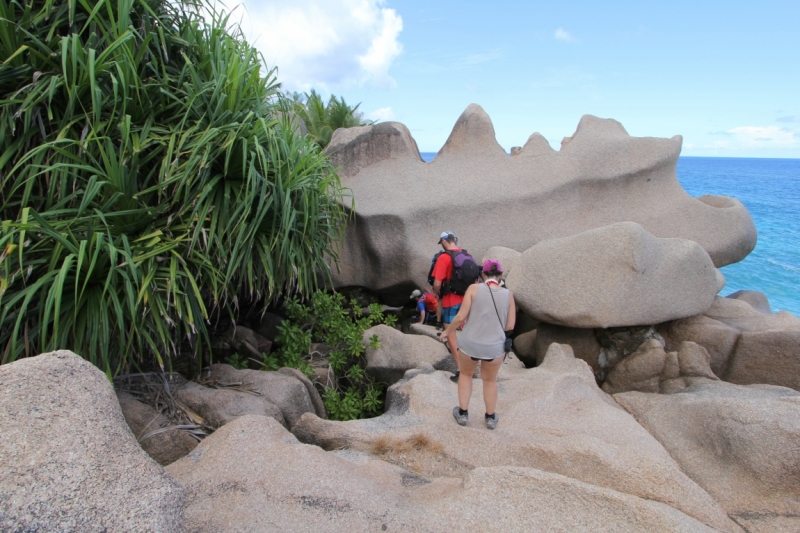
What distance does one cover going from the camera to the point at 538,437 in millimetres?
3885

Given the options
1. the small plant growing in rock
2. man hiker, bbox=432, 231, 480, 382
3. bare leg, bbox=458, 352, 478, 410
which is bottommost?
the small plant growing in rock

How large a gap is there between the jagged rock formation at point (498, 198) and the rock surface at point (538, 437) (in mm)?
3262

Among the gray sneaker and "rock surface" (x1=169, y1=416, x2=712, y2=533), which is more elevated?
"rock surface" (x1=169, y1=416, x2=712, y2=533)

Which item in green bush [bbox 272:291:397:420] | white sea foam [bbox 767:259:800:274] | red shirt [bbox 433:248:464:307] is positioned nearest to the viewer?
green bush [bbox 272:291:397:420]

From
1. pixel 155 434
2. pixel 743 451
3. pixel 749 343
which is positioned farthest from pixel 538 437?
pixel 749 343

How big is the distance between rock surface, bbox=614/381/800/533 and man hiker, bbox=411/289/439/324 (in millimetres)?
3320

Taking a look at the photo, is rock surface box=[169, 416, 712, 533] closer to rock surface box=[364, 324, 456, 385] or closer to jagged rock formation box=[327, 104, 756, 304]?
rock surface box=[364, 324, 456, 385]

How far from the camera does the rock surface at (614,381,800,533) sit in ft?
11.7

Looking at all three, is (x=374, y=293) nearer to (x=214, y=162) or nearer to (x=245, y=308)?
(x=245, y=308)

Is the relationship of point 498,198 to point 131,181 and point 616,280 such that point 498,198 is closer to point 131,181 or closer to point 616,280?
point 616,280

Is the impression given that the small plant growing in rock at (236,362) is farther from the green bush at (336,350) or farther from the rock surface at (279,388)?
the rock surface at (279,388)

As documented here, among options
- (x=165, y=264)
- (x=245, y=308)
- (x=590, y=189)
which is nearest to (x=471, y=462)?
(x=165, y=264)

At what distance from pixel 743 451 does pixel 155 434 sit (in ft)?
13.8

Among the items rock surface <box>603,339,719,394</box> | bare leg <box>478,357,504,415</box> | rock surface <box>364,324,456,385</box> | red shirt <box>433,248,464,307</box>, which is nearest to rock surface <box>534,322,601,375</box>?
rock surface <box>603,339,719,394</box>
